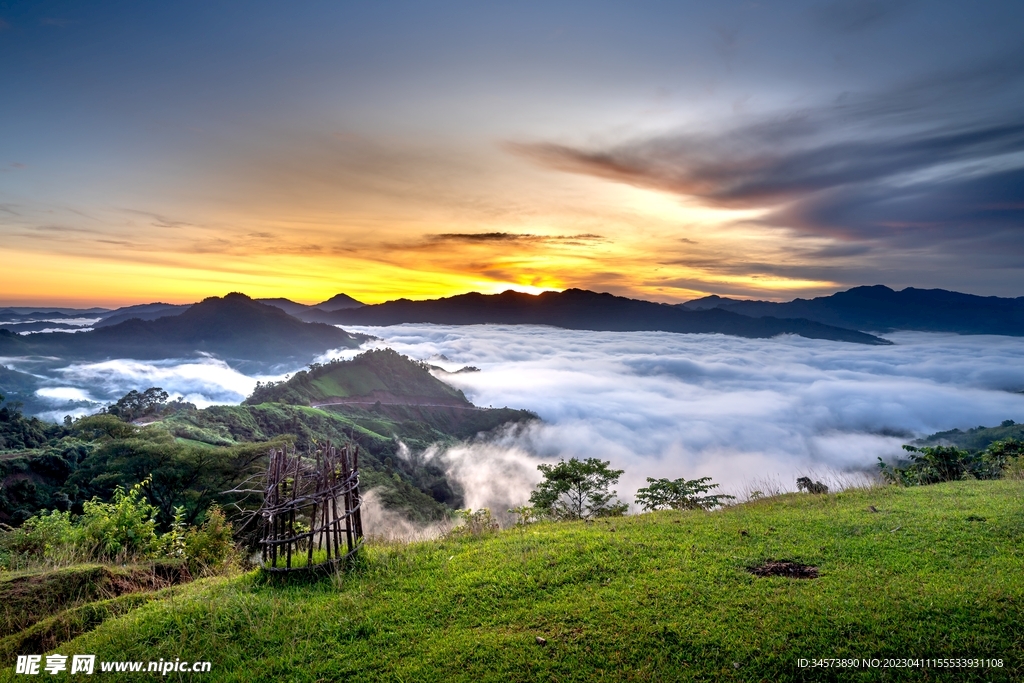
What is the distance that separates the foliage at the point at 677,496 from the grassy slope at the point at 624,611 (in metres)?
4.01

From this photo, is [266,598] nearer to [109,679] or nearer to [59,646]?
[109,679]

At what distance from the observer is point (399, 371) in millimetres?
136250

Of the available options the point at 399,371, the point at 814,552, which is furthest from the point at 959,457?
the point at 399,371

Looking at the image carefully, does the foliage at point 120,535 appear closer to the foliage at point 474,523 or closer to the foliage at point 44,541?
the foliage at point 44,541

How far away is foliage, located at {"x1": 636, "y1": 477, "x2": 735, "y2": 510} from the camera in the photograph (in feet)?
42.4

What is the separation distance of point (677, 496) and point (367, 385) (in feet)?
390

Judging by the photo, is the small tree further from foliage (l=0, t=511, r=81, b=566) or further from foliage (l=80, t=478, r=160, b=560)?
foliage (l=0, t=511, r=81, b=566)

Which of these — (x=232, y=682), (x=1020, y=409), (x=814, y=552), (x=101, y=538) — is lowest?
(x=1020, y=409)

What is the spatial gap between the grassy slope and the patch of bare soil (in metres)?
0.18

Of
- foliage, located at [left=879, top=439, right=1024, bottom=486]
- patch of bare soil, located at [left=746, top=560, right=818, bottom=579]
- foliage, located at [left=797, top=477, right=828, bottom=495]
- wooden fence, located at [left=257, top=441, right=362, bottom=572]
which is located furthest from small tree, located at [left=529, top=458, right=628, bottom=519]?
patch of bare soil, located at [left=746, top=560, right=818, bottom=579]

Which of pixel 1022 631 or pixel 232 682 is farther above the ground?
pixel 1022 631

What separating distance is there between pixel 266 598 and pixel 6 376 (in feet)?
725

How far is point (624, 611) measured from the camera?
613cm

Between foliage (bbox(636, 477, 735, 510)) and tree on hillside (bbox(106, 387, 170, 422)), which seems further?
tree on hillside (bbox(106, 387, 170, 422))
